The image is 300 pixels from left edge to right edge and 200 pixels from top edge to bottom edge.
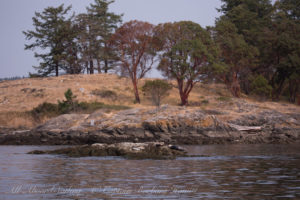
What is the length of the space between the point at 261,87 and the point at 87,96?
21.7 metres

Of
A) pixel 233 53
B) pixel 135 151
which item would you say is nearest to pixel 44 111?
pixel 135 151

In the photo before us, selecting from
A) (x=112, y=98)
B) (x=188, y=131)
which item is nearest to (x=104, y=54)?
(x=112, y=98)

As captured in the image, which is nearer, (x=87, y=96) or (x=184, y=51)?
(x=184, y=51)

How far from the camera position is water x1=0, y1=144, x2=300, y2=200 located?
435 inches

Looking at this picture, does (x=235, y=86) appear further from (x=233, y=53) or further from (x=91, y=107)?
(x=91, y=107)

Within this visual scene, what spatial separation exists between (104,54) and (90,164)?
44.5m

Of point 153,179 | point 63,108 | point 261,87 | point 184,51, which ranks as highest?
point 184,51

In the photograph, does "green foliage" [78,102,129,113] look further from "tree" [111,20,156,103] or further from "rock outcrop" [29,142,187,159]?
"rock outcrop" [29,142,187,159]

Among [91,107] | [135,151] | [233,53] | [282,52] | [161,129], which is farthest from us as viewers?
[282,52]

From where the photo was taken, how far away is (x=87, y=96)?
174 ft

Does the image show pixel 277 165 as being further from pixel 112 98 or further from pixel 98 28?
pixel 98 28

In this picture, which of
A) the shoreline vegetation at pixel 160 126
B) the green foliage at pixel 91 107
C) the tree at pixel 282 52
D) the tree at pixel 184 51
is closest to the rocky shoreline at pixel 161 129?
the shoreline vegetation at pixel 160 126

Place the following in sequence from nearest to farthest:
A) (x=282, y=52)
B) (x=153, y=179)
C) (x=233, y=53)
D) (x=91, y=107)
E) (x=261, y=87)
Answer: (x=153, y=179) → (x=91, y=107) → (x=261, y=87) → (x=233, y=53) → (x=282, y=52)

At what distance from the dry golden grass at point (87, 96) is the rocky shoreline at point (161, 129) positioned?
3.32m
